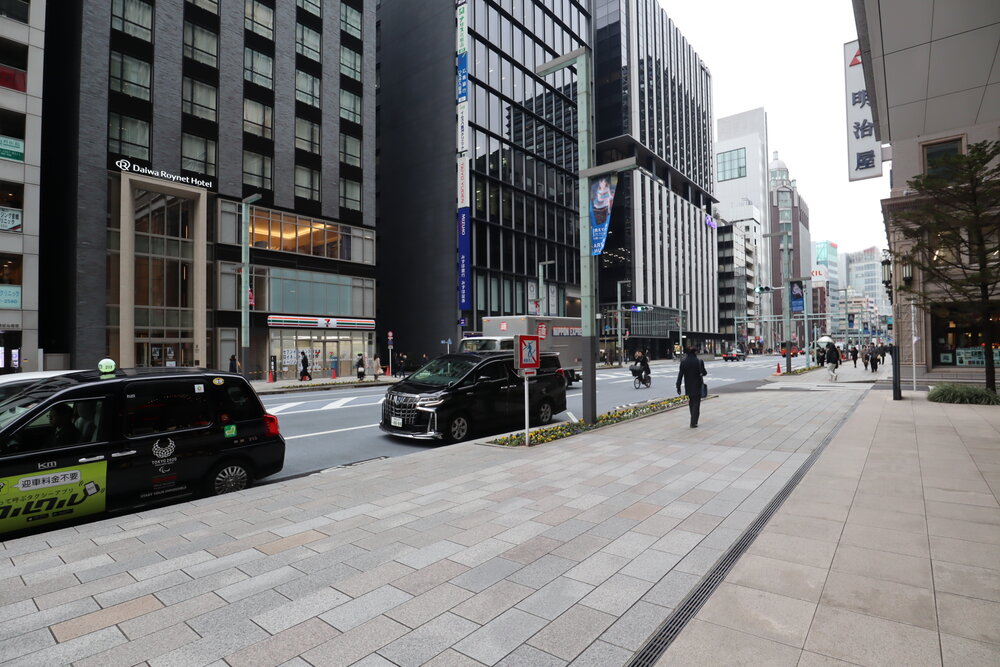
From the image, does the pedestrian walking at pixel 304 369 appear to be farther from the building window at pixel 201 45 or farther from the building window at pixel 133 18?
the building window at pixel 133 18

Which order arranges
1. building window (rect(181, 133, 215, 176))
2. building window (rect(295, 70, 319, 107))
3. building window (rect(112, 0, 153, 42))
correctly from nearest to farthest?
1. building window (rect(112, 0, 153, 42))
2. building window (rect(181, 133, 215, 176))
3. building window (rect(295, 70, 319, 107))

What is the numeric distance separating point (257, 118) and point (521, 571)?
35.0 metres

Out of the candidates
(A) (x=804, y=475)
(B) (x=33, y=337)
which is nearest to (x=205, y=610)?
(A) (x=804, y=475)

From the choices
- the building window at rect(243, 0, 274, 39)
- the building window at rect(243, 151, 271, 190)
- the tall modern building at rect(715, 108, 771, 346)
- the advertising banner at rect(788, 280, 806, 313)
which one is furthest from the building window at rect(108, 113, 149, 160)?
the tall modern building at rect(715, 108, 771, 346)

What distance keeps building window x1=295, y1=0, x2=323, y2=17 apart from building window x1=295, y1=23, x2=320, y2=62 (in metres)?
1.28

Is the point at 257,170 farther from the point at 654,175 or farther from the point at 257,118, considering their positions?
the point at 654,175

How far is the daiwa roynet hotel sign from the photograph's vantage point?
25.7 meters

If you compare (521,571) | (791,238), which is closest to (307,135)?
(521,571)

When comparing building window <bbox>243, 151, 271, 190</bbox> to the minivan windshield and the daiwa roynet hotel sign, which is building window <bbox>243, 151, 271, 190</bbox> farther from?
the minivan windshield

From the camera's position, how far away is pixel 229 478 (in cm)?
675

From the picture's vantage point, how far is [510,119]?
4694 centimetres

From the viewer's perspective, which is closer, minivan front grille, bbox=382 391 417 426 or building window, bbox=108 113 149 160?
minivan front grille, bbox=382 391 417 426

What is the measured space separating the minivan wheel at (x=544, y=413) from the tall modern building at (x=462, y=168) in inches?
1061

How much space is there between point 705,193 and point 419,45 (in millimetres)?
66544
